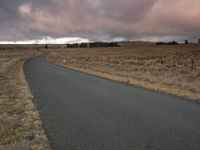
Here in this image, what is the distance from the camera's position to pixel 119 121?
8117 mm

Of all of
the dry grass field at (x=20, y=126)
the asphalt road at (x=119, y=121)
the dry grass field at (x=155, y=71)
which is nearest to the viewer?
the asphalt road at (x=119, y=121)

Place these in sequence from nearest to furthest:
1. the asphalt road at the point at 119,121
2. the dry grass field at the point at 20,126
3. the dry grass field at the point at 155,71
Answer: the asphalt road at the point at 119,121 < the dry grass field at the point at 20,126 < the dry grass field at the point at 155,71

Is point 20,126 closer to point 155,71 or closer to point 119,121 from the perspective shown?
point 119,121

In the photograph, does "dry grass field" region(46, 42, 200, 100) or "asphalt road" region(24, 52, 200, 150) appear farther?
"dry grass field" region(46, 42, 200, 100)

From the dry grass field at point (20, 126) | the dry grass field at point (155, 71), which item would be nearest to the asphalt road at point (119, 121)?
the dry grass field at point (20, 126)

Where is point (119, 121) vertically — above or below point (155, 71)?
above

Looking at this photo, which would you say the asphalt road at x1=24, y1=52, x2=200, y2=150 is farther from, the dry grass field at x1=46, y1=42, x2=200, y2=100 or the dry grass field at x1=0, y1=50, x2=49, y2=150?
the dry grass field at x1=46, y1=42, x2=200, y2=100

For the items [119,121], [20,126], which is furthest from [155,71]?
[20,126]

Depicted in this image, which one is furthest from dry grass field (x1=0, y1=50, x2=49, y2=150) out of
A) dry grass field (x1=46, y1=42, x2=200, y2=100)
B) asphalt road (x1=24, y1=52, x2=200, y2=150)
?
dry grass field (x1=46, y1=42, x2=200, y2=100)

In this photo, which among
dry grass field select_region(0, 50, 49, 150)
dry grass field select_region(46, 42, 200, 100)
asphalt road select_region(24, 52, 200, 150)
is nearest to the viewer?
asphalt road select_region(24, 52, 200, 150)

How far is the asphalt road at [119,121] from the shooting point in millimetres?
6184

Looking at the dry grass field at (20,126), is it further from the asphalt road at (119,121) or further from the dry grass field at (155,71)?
the dry grass field at (155,71)

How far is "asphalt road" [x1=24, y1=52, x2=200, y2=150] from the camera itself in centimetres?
618

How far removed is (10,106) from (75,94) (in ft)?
10.6
